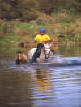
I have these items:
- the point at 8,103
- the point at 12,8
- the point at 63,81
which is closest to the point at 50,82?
the point at 63,81

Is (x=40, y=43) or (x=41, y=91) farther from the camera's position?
(x=40, y=43)

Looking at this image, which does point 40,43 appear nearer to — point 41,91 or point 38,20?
point 41,91

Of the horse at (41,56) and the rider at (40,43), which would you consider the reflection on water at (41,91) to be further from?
the horse at (41,56)

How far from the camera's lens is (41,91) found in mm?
10242

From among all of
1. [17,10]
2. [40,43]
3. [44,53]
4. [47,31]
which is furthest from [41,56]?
[17,10]

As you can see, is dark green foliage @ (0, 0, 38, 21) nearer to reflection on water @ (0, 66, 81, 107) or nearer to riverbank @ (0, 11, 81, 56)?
riverbank @ (0, 11, 81, 56)

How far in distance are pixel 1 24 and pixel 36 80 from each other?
27823 millimetres

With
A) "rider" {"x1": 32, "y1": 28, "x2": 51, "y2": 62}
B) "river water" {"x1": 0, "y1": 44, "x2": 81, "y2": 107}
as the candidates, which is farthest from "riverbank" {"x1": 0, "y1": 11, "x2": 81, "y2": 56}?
"river water" {"x1": 0, "y1": 44, "x2": 81, "y2": 107}

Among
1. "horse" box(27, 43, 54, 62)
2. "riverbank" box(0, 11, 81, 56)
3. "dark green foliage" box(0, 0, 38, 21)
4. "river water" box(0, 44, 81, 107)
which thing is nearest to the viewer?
"river water" box(0, 44, 81, 107)

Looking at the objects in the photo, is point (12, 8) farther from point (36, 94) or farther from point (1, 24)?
point (36, 94)

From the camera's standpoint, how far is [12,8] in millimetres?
43188

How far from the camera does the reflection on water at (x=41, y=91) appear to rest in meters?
8.75

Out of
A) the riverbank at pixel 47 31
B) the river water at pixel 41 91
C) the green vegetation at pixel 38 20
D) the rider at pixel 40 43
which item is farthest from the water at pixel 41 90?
the riverbank at pixel 47 31

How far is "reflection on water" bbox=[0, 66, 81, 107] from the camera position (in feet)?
28.7
